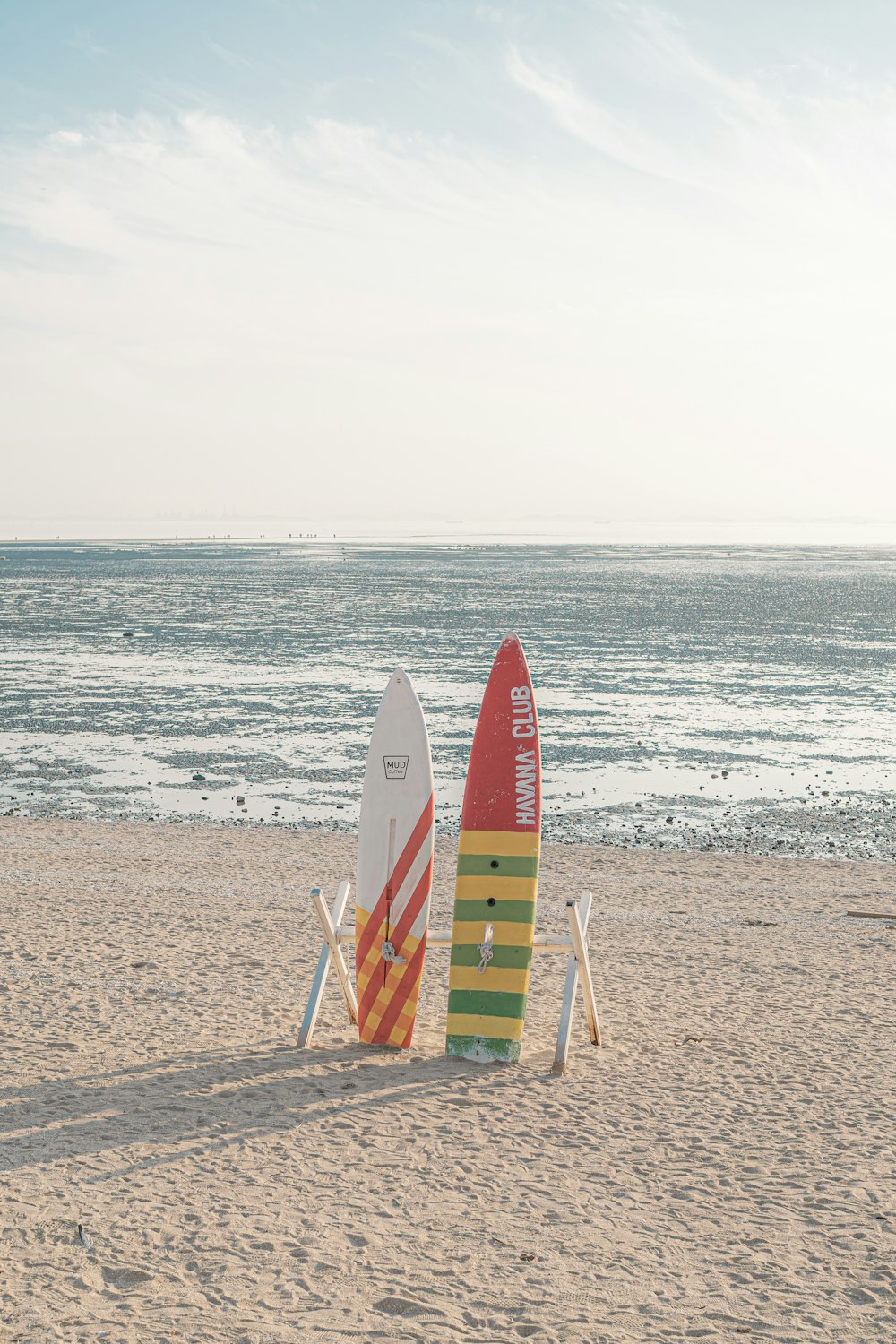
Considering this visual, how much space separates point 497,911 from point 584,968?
0.63 m

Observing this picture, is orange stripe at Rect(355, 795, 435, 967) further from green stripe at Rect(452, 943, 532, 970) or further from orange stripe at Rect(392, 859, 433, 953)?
green stripe at Rect(452, 943, 532, 970)

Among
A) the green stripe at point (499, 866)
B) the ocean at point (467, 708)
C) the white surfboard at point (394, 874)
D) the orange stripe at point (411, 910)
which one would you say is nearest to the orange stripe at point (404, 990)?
the white surfboard at point (394, 874)

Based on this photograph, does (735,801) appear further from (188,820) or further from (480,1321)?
(480,1321)

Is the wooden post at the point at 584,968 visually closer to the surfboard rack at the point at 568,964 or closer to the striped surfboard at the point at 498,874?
the surfboard rack at the point at 568,964

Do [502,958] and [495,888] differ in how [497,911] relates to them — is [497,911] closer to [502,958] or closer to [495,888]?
[495,888]

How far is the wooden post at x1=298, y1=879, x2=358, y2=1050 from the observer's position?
7.27 metres

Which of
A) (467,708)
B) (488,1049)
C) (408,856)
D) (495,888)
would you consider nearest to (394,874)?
(408,856)

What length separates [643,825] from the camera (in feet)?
49.4

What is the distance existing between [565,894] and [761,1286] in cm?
662

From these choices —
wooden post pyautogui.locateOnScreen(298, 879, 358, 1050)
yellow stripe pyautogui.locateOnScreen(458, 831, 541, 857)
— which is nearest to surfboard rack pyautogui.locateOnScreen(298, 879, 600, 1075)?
wooden post pyautogui.locateOnScreen(298, 879, 358, 1050)

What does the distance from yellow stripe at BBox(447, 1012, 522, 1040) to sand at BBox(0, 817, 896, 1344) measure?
7.9 inches

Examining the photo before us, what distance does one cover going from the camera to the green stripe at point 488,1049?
7180 millimetres

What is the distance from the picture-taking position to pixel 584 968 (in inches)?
291

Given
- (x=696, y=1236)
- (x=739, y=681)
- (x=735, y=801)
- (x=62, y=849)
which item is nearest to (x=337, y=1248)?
(x=696, y=1236)
